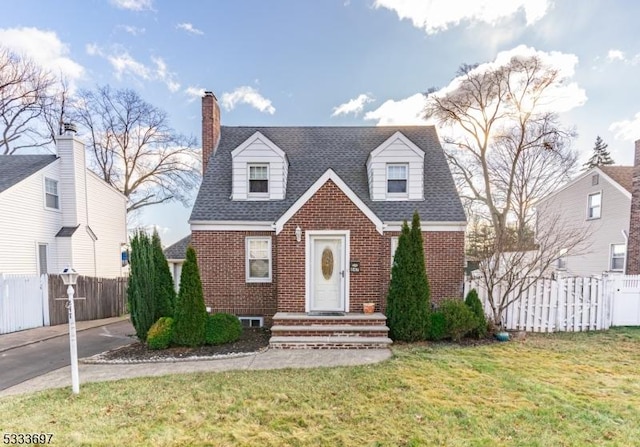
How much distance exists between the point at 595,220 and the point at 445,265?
12871mm

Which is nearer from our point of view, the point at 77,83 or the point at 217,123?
the point at 217,123

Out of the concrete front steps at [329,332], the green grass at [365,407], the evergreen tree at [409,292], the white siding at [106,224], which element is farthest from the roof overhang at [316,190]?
the white siding at [106,224]

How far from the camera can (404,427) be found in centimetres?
375

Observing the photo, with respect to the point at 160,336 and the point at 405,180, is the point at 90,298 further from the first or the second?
the point at 405,180

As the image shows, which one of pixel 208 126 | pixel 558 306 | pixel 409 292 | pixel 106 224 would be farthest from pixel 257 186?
pixel 106 224

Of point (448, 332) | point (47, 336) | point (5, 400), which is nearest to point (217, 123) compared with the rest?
point (47, 336)

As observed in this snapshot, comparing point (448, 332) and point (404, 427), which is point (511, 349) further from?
point (404, 427)

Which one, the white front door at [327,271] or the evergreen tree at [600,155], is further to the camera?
the evergreen tree at [600,155]

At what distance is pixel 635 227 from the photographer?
1202 centimetres

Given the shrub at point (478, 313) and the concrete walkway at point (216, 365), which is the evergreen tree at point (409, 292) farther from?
the shrub at point (478, 313)

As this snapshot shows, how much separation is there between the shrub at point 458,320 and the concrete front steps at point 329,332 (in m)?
1.58

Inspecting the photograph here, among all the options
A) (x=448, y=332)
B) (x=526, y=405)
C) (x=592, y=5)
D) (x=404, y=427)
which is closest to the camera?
(x=404, y=427)

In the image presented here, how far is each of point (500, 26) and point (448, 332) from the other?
1262 cm

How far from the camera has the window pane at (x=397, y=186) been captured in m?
10.2
